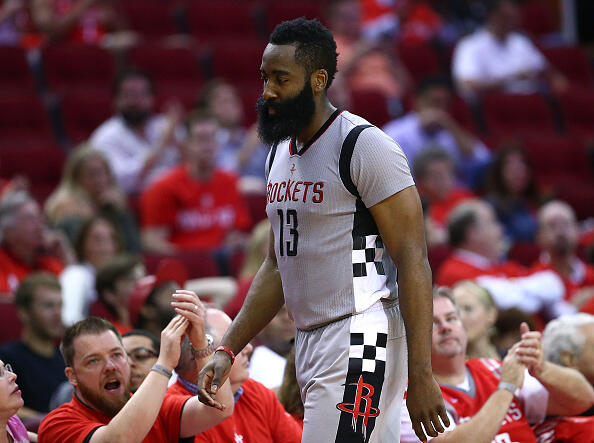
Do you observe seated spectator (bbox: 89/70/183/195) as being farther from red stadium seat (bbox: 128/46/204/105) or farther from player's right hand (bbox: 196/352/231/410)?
player's right hand (bbox: 196/352/231/410)

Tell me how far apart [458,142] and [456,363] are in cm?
440

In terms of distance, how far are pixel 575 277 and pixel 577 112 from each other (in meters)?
3.30

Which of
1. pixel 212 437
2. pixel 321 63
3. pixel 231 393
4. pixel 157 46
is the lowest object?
pixel 212 437

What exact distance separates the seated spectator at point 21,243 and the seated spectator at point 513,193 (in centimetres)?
335

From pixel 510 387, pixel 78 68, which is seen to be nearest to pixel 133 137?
pixel 78 68

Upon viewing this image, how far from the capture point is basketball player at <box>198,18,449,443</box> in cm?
253

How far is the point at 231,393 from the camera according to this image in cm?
314

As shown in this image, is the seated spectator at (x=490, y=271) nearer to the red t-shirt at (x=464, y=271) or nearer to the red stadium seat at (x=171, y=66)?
the red t-shirt at (x=464, y=271)

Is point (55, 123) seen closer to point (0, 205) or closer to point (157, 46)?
point (157, 46)

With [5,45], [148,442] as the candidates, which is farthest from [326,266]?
[5,45]

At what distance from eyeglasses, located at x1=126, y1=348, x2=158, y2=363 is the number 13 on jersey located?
3.79 feet

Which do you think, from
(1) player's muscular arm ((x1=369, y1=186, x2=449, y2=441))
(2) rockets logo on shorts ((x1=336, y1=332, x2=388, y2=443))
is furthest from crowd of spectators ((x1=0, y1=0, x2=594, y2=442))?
(1) player's muscular arm ((x1=369, y1=186, x2=449, y2=441))

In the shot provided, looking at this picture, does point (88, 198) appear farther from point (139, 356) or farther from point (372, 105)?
point (372, 105)

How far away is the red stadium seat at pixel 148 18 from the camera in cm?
914
